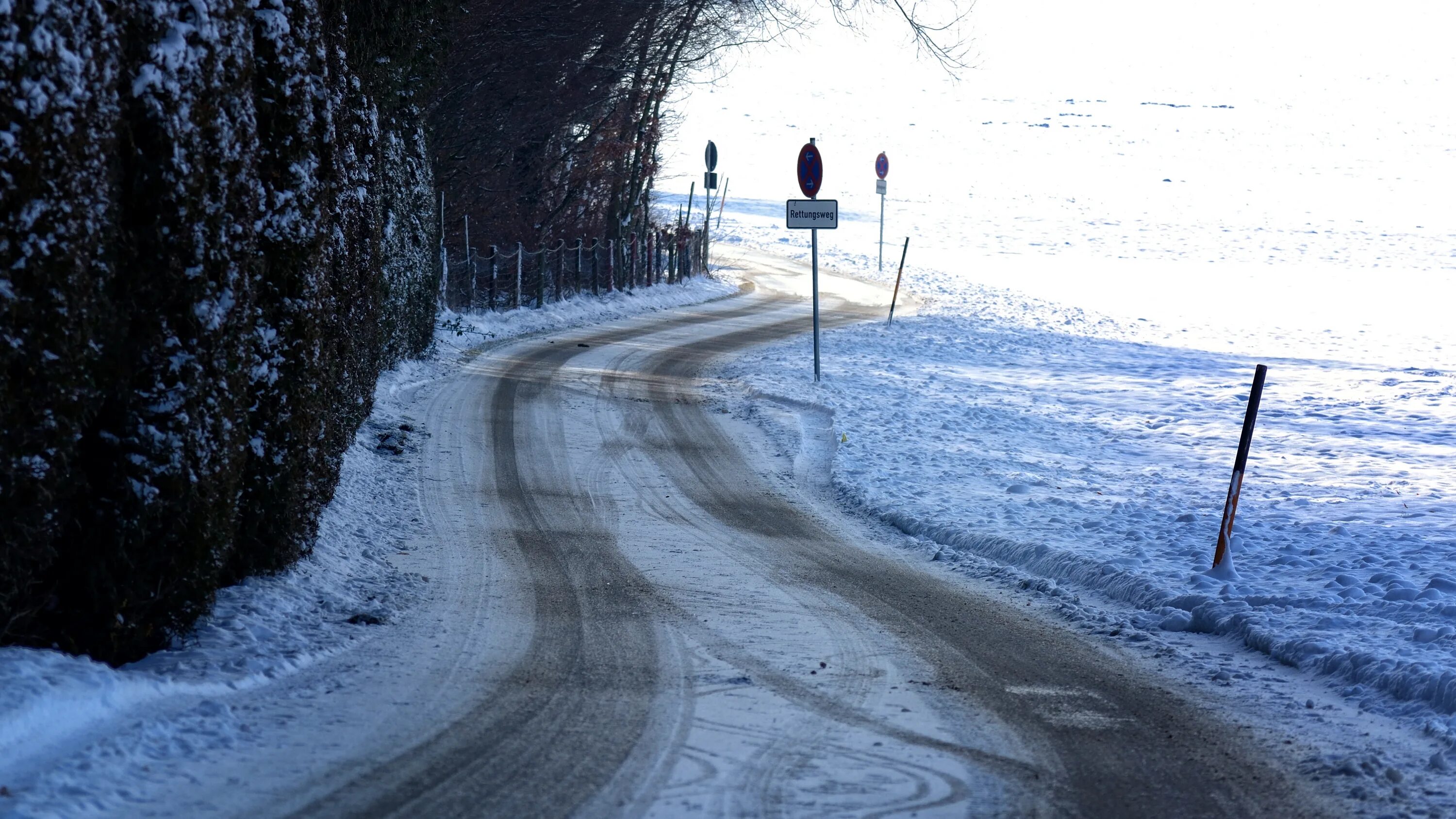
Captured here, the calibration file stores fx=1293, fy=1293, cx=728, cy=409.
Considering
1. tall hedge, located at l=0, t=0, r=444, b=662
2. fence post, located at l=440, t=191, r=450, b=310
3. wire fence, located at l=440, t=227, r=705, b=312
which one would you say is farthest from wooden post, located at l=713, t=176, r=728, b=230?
tall hedge, located at l=0, t=0, r=444, b=662

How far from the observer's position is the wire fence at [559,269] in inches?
918

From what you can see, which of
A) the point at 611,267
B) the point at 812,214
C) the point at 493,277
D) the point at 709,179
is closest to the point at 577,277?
the point at 611,267

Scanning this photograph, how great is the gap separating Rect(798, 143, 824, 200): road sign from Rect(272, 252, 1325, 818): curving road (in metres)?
7.26

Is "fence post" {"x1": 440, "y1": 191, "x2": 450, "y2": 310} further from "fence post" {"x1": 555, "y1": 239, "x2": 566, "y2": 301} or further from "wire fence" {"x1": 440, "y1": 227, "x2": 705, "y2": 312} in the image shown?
"fence post" {"x1": 555, "y1": 239, "x2": 566, "y2": 301}

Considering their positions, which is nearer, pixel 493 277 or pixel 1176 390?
pixel 1176 390

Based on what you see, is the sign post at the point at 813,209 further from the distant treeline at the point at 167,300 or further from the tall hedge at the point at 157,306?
the tall hedge at the point at 157,306

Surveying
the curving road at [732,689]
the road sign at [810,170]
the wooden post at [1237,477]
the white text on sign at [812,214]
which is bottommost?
the curving road at [732,689]

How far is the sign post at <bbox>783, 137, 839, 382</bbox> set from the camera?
1670cm

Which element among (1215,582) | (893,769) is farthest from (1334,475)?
(893,769)

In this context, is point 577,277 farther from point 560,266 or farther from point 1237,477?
point 1237,477

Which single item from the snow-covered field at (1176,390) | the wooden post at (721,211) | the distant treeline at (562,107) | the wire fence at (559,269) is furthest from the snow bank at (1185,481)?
the wooden post at (721,211)

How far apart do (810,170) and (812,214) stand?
82 cm

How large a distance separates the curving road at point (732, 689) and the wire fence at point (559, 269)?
1277 centimetres

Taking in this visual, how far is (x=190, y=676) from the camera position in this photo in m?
5.56
